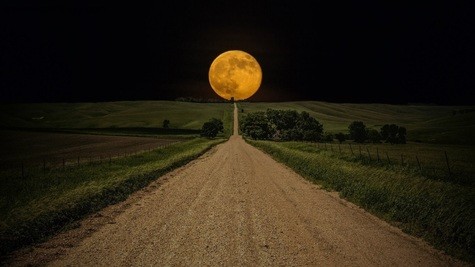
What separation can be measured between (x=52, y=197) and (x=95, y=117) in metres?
147

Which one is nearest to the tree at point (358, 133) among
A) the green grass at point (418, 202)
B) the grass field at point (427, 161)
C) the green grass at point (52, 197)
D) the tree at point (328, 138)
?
the tree at point (328, 138)

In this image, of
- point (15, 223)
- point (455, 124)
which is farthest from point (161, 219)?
point (455, 124)

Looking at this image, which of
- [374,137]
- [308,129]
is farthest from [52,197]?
[374,137]

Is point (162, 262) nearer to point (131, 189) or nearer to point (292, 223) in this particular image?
point (292, 223)

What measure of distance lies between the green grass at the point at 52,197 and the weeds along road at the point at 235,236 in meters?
0.80

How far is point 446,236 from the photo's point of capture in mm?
9977

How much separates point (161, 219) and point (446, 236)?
10.1m

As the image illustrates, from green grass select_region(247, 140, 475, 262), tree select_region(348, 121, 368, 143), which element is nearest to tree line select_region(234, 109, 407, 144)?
tree select_region(348, 121, 368, 143)

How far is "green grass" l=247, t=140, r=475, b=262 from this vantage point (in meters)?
9.80

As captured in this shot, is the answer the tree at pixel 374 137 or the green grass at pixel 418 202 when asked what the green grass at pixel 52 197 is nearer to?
the green grass at pixel 418 202

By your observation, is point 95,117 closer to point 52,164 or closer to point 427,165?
point 52,164

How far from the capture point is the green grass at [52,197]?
9.91 m

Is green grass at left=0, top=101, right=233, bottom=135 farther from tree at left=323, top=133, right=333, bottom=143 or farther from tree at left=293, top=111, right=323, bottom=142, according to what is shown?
tree at left=323, top=133, right=333, bottom=143

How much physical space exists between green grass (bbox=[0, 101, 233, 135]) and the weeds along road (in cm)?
10338
